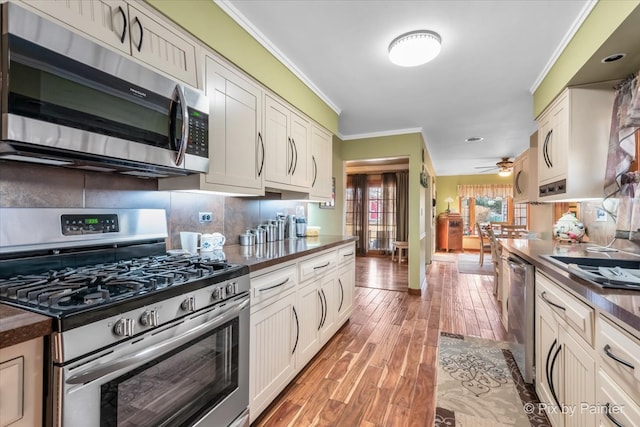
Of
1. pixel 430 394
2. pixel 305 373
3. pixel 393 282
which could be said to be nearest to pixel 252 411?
pixel 305 373

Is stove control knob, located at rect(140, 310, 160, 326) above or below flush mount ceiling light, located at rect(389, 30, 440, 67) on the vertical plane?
below

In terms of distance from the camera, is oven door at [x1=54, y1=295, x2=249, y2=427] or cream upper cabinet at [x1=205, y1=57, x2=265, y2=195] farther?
cream upper cabinet at [x1=205, y1=57, x2=265, y2=195]

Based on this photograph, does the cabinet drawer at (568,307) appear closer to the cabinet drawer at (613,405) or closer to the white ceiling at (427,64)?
the cabinet drawer at (613,405)

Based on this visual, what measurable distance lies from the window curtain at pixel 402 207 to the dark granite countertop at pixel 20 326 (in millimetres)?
7769

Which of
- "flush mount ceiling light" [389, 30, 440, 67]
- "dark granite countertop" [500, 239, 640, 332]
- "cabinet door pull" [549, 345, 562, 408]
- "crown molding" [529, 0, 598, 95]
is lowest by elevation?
"cabinet door pull" [549, 345, 562, 408]

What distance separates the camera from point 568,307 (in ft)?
4.38

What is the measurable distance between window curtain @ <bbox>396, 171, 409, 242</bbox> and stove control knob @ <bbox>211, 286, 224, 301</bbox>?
7.16 metres

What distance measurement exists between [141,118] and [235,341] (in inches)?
44.1

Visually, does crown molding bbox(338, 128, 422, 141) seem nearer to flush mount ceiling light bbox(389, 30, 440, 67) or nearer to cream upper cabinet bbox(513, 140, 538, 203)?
cream upper cabinet bbox(513, 140, 538, 203)

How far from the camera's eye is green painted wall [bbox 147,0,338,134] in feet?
4.92

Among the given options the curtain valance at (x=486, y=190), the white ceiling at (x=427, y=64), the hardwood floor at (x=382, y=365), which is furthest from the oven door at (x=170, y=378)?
the curtain valance at (x=486, y=190)

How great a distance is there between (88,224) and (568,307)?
227 centimetres

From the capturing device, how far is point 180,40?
4.92 feet

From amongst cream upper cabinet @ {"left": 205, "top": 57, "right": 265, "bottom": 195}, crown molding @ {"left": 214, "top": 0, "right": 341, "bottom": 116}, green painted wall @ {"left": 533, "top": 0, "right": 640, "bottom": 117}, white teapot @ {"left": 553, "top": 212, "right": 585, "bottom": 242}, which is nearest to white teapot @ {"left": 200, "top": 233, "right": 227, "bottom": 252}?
cream upper cabinet @ {"left": 205, "top": 57, "right": 265, "bottom": 195}
